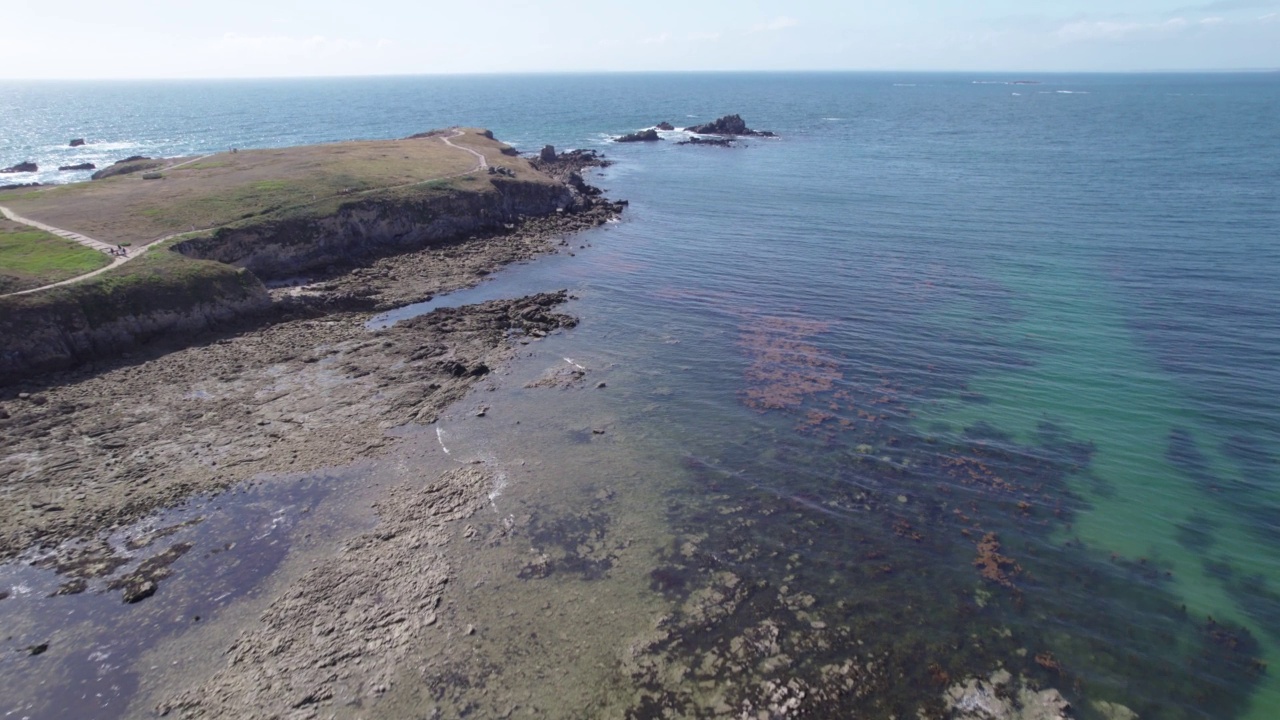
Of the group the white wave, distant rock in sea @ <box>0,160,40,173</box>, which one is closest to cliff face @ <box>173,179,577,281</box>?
the white wave

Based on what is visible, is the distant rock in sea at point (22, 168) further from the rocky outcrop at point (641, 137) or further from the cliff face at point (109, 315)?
the rocky outcrop at point (641, 137)

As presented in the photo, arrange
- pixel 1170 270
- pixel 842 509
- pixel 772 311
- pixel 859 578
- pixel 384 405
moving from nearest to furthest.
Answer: pixel 859 578, pixel 842 509, pixel 384 405, pixel 772 311, pixel 1170 270

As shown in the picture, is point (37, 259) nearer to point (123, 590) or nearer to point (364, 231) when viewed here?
point (364, 231)

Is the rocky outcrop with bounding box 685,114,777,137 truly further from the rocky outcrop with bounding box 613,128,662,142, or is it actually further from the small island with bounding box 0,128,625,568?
the small island with bounding box 0,128,625,568

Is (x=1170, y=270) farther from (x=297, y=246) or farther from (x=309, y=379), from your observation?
(x=297, y=246)

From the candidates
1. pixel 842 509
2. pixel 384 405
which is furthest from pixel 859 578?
pixel 384 405

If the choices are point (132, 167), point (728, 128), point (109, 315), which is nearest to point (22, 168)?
point (132, 167)
